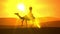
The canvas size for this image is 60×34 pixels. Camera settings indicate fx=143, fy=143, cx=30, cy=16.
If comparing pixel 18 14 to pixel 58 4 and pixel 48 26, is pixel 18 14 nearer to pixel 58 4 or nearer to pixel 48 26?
pixel 48 26

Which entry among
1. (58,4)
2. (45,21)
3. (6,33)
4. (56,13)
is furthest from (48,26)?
(6,33)

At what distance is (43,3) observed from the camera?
6.06 ft

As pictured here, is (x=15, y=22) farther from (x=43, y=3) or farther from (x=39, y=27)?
(x=43, y=3)

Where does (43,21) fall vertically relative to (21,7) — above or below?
below

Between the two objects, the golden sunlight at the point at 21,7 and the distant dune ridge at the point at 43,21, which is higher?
the golden sunlight at the point at 21,7

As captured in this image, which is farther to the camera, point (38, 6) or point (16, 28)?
point (38, 6)

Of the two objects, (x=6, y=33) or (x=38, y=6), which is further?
(x=38, y=6)

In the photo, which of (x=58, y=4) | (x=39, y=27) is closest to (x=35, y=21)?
(x=39, y=27)

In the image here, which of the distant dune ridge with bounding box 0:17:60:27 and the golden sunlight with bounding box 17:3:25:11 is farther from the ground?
the golden sunlight with bounding box 17:3:25:11

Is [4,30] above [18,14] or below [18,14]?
below

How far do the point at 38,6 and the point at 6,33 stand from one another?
1.75ft

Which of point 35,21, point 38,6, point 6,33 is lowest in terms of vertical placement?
point 6,33

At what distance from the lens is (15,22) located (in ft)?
5.88

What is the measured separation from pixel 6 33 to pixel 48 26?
20.3 inches
